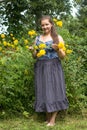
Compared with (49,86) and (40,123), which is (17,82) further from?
(40,123)

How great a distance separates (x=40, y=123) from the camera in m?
5.27

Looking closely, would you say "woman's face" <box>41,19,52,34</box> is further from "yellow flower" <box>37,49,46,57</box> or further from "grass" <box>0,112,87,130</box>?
"grass" <box>0,112,87,130</box>

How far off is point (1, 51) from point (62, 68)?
0.93m

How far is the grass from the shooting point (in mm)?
4992

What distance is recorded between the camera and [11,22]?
11289 millimetres

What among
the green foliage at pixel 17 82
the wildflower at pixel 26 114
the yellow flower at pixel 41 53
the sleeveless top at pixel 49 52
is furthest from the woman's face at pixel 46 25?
the wildflower at pixel 26 114

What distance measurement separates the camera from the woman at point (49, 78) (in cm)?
507

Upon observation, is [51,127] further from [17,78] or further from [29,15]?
[29,15]

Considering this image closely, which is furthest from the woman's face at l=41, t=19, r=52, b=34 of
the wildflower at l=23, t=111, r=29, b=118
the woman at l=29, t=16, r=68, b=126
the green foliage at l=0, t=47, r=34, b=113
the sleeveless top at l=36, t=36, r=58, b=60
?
the wildflower at l=23, t=111, r=29, b=118

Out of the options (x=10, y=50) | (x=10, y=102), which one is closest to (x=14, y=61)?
(x=10, y=50)

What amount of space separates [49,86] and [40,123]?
0.58m

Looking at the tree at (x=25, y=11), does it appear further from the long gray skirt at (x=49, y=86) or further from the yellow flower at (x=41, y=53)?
the yellow flower at (x=41, y=53)

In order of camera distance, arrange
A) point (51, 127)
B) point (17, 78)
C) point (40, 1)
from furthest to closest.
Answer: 1. point (40, 1)
2. point (17, 78)
3. point (51, 127)

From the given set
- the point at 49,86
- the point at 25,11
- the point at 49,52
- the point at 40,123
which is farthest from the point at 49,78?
the point at 25,11
